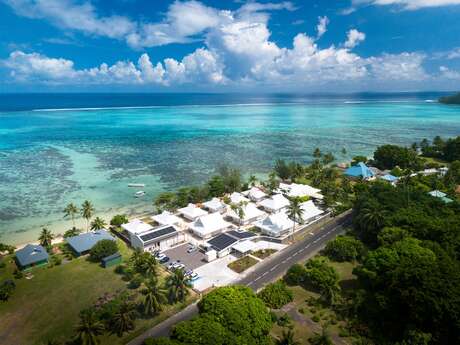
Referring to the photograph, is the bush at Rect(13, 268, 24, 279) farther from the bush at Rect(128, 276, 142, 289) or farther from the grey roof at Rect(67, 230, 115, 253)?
the bush at Rect(128, 276, 142, 289)

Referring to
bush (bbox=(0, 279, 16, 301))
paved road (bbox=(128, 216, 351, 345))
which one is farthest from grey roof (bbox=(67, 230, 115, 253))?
paved road (bbox=(128, 216, 351, 345))

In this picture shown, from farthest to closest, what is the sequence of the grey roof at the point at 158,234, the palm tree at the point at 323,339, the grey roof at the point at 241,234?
the grey roof at the point at 241,234 < the grey roof at the point at 158,234 < the palm tree at the point at 323,339

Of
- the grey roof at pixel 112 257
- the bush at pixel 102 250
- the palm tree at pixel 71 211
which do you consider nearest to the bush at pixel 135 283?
the grey roof at pixel 112 257

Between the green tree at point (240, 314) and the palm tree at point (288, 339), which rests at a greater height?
the green tree at point (240, 314)

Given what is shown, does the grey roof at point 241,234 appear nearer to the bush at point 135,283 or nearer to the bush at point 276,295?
the bush at point 276,295

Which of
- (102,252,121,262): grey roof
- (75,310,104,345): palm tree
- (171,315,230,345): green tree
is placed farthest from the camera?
(102,252,121,262): grey roof

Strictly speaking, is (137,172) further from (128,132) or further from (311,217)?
(128,132)

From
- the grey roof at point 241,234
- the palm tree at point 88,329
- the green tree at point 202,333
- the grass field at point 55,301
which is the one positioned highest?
the green tree at point 202,333
